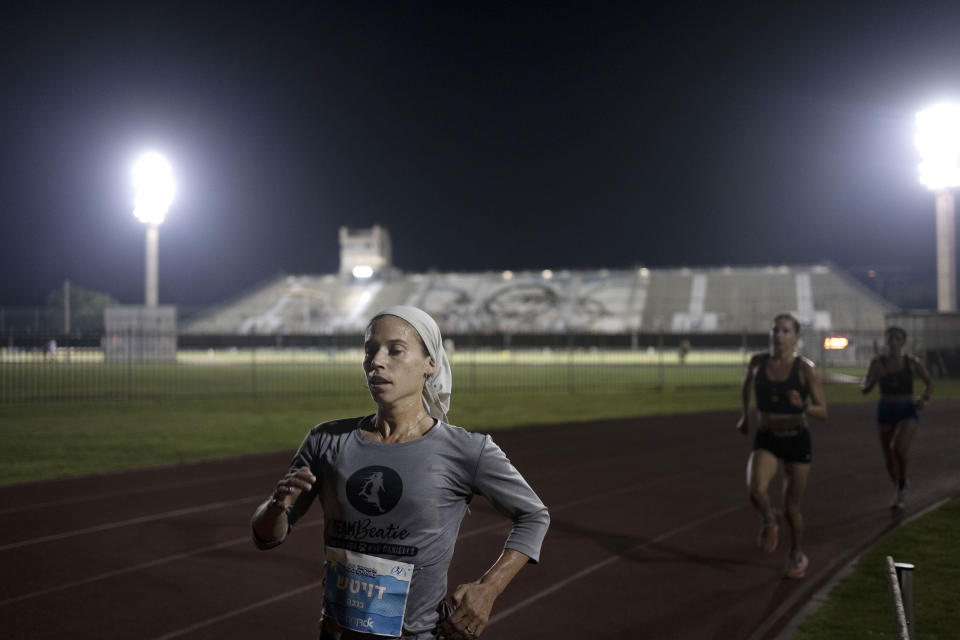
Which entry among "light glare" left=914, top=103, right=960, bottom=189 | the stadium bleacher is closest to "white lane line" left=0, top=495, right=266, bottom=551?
"light glare" left=914, top=103, right=960, bottom=189

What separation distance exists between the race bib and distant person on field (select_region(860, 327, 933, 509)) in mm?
8233

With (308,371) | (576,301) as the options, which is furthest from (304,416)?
(576,301)

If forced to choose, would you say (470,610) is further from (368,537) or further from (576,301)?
(576,301)

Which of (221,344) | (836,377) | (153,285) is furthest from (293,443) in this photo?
(221,344)

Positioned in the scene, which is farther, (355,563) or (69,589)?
(69,589)

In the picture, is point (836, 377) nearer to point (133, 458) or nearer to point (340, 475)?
point (133, 458)

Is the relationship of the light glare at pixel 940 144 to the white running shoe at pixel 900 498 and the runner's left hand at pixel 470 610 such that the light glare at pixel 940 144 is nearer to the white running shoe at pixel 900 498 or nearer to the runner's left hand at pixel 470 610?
the white running shoe at pixel 900 498

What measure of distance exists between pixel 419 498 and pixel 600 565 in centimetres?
493

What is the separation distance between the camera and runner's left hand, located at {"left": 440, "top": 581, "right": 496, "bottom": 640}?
225 centimetres

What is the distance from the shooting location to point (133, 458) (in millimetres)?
12883

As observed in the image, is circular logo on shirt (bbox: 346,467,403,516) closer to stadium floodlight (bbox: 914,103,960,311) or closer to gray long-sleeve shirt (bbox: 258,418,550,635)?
gray long-sleeve shirt (bbox: 258,418,550,635)

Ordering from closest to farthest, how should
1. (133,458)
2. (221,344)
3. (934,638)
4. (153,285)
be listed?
(934,638), (133,458), (153,285), (221,344)

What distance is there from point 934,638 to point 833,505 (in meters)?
4.48

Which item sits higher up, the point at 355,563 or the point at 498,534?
the point at 355,563
